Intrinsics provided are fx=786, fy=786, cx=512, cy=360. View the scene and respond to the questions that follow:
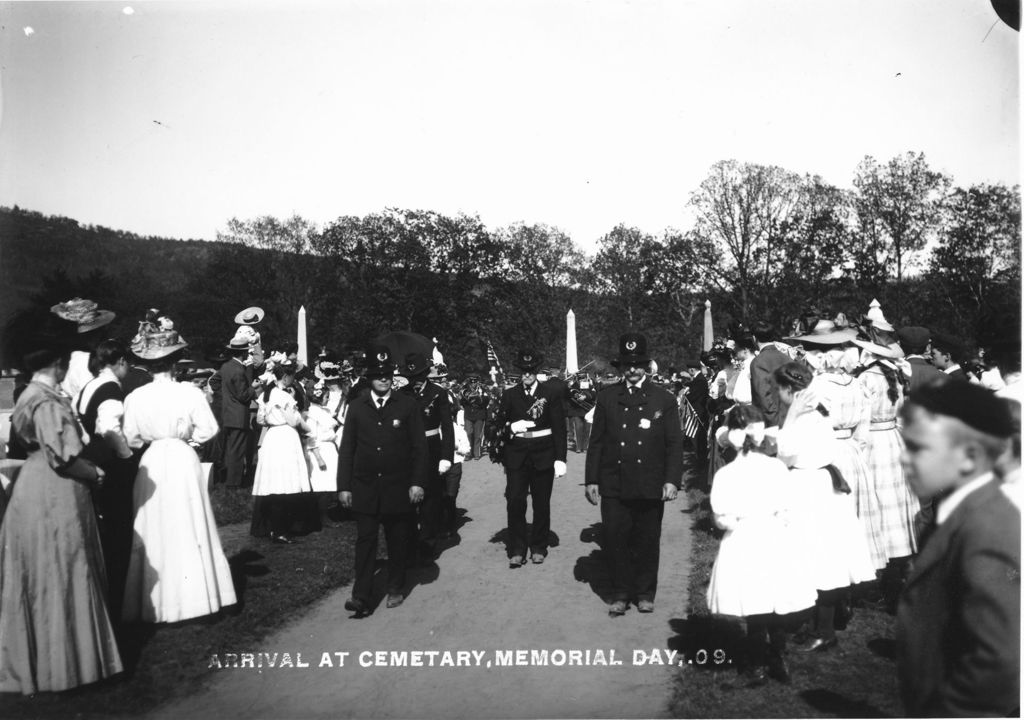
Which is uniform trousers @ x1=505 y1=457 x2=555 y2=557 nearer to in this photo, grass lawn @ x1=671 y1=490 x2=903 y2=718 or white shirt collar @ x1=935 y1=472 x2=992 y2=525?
grass lawn @ x1=671 y1=490 x2=903 y2=718

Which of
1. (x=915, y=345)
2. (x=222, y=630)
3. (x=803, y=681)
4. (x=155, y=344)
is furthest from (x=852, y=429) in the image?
(x=155, y=344)

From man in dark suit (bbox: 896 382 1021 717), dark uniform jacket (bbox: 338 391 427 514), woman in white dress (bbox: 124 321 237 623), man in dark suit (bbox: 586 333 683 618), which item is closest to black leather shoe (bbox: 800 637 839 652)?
man in dark suit (bbox: 586 333 683 618)

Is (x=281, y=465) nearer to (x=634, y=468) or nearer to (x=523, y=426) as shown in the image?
(x=523, y=426)

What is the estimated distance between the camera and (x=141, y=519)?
6.21 meters

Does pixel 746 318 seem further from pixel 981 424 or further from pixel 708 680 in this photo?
pixel 981 424

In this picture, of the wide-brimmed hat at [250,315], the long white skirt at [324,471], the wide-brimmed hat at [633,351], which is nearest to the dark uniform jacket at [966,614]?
the wide-brimmed hat at [633,351]

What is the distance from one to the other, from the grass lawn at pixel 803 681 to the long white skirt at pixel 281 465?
5005 millimetres

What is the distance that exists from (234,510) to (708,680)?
7937 mm

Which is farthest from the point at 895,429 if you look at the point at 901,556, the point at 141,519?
the point at 141,519

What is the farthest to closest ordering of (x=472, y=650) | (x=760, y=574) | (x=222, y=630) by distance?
(x=222, y=630) → (x=472, y=650) → (x=760, y=574)

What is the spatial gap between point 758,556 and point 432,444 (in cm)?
470

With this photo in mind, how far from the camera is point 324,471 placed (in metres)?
10.2

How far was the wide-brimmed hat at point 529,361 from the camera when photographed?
367 inches

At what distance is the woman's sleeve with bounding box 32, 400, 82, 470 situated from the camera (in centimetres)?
476
